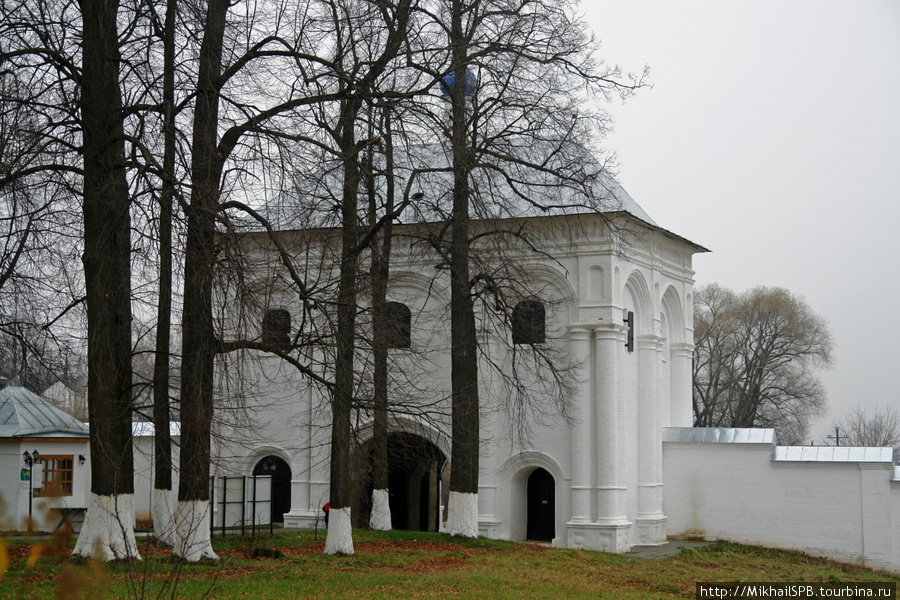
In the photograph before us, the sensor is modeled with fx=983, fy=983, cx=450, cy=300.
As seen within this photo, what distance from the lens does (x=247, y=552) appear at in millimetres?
17109

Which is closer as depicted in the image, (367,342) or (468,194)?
(367,342)

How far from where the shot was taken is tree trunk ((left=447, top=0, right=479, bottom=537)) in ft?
67.2

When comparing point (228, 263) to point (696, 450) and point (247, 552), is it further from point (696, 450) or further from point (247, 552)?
point (696, 450)

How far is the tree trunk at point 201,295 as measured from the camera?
12.2 meters

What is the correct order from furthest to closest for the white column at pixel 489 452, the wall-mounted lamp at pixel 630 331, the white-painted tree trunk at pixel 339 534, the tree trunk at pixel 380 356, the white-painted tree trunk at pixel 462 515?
the wall-mounted lamp at pixel 630 331 < the white column at pixel 489 452 < the white-painted tree trunk at pixel 462 515 < the white-painted tree trunk at pixel 339 534 < the tree trunk at pixel 380 356

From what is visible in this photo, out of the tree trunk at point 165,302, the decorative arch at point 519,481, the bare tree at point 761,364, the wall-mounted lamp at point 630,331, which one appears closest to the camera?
the tree trunk at point 165,302

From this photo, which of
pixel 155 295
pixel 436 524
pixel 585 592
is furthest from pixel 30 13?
pixel 436 524

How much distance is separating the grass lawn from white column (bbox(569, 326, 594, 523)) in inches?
113

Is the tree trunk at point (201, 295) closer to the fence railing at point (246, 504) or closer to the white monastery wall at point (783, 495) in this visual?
the fence railing at point (246, 504)

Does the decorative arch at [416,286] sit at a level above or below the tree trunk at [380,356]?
above

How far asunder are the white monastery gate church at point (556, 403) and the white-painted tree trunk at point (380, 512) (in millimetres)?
744

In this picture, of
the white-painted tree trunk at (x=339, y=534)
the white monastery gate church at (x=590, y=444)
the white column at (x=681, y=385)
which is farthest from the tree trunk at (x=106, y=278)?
the white column at (x=681, y=385)

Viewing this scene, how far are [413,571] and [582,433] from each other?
1063 cm

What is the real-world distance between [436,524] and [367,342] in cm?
1696
